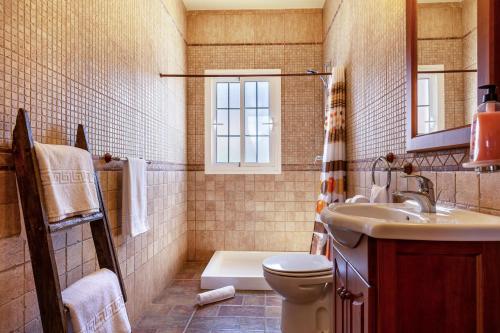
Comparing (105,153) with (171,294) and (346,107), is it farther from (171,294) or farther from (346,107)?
(346,107)

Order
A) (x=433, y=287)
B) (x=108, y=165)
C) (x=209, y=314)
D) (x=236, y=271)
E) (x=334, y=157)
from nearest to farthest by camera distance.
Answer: (x=433, y=287) → (x=108, y=165) → (x=209, y=314) → (x=334, y=157) → (x=236, y=271)

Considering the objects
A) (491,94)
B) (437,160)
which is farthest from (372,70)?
(491,94)

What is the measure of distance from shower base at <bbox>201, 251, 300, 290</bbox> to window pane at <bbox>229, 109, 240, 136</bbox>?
1.35 m

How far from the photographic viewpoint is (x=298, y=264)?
211 cm

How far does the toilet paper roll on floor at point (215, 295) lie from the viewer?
8.60 feet

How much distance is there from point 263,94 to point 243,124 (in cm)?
41

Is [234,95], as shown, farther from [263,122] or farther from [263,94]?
[263,122]

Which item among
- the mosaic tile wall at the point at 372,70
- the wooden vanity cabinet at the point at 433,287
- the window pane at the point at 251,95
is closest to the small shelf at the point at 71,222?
the wooden vanity cabinet at the point at 433,287

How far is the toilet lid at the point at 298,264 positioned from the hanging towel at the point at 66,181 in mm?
1115

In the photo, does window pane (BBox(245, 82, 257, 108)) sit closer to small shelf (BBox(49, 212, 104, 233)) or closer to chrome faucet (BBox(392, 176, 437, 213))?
small shelf (BBox(49, 212, 104, 233))

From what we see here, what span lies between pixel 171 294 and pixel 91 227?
148 centimetres

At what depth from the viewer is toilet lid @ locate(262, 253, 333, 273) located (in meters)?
2.01

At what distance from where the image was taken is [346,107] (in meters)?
2.90

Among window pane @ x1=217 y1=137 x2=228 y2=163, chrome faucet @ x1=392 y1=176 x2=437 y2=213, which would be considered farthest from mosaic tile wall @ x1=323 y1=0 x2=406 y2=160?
window pane @ x1=217 y1=137 x2=228 y2=163
